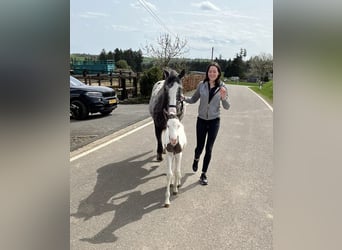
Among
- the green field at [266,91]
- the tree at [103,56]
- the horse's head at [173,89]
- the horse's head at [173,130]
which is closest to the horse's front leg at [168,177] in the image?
the horse's head at [173,130]

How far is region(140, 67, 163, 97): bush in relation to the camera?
46.2 feet

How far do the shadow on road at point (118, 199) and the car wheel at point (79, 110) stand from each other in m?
4.28

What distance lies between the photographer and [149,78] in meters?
14.3

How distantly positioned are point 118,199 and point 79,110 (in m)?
5.65

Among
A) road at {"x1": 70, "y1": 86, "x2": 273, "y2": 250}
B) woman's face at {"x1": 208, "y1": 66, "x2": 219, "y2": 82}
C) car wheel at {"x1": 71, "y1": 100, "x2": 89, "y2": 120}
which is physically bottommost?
road at {"x1": 70, "y1": 86, "x2": 273, "y2": 250}

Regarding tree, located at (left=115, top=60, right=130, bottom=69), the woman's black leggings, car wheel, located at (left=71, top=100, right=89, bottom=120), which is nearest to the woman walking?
the woman's black leggings

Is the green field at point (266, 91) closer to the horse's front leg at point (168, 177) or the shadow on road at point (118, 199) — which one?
the horse's front leg at point (168, 177)

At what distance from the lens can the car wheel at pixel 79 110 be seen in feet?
27.9

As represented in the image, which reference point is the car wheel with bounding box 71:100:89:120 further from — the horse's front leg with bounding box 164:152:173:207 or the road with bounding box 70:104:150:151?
the horse's front leg with bounding box 164:152:173:207

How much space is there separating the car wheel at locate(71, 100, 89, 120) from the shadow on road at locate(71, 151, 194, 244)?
4.28 meters
